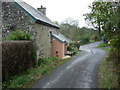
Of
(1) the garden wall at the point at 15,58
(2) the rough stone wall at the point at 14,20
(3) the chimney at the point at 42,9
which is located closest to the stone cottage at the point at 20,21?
(2) the rough stone wall at the point at 14,20

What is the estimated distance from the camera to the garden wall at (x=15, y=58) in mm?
7387

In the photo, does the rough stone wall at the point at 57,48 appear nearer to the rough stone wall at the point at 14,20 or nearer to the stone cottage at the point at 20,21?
the stone cottage at the point at 20,21

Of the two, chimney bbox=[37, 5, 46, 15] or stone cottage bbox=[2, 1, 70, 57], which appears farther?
chimney bbox=[37, 5, 46, 15]

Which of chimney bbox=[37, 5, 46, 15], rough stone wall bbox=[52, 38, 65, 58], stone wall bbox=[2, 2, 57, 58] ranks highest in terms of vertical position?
chimney bbox=[37, 5, 46, 15]

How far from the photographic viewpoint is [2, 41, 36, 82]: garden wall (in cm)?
739

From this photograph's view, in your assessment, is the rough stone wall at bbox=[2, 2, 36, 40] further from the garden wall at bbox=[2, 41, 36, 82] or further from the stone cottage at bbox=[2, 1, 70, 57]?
the garden wall at bbox=[2, 41, 36, 82]

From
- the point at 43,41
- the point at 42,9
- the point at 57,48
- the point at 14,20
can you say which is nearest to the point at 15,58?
the point at 14,20

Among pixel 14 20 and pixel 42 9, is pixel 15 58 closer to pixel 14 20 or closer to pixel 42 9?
pixel 14 20

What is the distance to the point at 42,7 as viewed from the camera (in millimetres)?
23578

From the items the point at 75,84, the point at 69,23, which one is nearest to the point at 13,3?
the point at 75,84

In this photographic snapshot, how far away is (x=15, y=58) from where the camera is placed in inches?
327

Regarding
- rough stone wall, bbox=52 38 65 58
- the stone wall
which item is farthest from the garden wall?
rough stone wall, bbox=52 38 65 58

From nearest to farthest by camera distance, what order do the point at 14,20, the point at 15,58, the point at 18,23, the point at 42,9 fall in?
1. the point at 15,58
2. the point at 18,23
3. the point at 14,20
4. the point at 42,9

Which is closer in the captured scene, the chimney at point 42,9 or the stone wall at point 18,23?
the stone wall at point 18,23
